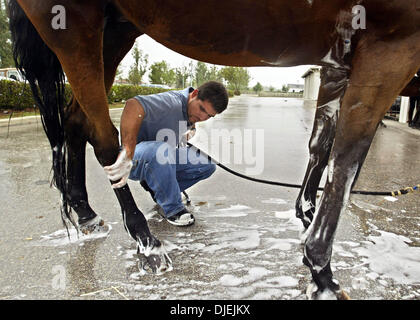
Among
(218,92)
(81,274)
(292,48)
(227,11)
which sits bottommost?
(81,274)

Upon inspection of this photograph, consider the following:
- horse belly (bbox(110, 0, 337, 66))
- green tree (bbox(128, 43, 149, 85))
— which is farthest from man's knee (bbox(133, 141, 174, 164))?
green tree (bbox(128, 43, 149, 85))

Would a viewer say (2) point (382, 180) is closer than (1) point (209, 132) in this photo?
Yes

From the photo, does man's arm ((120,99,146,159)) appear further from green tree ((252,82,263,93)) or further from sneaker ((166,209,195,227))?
green tree ((252,82,263,93))

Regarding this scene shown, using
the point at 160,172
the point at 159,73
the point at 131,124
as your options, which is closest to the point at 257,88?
the point at 159,73

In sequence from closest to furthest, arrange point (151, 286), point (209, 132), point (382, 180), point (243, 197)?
point (151, 286), point (243, 197), point (382, 180), point (209, 132)

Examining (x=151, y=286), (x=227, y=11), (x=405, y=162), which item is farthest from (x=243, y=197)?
(x=405, y=162)

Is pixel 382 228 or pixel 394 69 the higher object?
pixel 394 69

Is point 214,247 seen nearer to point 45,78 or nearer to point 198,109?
point 198,109

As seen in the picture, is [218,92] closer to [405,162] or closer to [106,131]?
[106,131]

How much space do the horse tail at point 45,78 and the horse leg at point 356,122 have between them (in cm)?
167

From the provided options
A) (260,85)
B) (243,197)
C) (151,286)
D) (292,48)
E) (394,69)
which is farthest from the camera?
(260,85)

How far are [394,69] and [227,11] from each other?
79cm

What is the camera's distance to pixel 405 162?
4898mm

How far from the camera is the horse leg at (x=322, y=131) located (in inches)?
83.0
